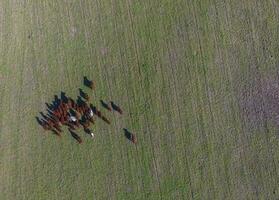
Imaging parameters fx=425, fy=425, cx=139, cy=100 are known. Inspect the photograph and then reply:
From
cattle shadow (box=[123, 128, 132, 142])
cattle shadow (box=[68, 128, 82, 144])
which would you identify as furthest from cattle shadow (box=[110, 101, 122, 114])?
cattle shadow (box=[68, 128, 82, 144])

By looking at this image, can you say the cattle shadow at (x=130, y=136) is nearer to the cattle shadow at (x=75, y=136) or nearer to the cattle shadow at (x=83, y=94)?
the cattle shadow at (x=75, y=136)

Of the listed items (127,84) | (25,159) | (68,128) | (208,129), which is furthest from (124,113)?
(25,159)

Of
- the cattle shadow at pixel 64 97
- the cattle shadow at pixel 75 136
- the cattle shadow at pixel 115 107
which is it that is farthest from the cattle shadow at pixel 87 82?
the cattle shadow at pixel 75 136

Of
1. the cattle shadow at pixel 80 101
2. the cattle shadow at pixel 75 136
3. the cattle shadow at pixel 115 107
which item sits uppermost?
the cattle shadow at pixel 80 101

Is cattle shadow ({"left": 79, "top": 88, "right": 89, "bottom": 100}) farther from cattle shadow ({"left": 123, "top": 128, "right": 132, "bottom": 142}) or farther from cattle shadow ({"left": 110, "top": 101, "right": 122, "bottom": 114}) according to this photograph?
cattle shadow ({"left": 123, "top": 128, "right": 132, "bottom": 142})

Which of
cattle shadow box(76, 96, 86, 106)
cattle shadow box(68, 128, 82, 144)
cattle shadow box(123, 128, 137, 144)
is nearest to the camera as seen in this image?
cattle shadow box(123, 128, 137, 144)
